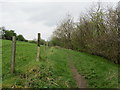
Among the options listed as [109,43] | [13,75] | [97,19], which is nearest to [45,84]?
[13,75]

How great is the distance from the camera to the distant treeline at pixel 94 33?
11750 mm

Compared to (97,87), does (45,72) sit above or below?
above

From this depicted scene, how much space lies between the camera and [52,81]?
6.86m

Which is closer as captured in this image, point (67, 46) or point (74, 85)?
point (74, 85)

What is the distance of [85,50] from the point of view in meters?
27.9

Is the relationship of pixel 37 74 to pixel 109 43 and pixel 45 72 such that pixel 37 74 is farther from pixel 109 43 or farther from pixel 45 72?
pixel 109 43

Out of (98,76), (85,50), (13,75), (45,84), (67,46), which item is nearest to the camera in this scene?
(45,84)


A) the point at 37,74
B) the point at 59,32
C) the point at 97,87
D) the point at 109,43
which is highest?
the point at 59,32

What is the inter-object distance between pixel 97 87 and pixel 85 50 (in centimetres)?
2128

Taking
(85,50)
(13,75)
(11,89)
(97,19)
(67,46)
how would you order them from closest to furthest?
(11,89) → (13,75) → (97,19) → (85,50) → (67,46)

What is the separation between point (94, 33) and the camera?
23078 millimetres

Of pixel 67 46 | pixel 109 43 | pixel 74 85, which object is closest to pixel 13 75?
pixel 74 85

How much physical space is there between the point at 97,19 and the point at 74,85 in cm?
1988

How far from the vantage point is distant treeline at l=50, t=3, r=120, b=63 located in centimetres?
1175
